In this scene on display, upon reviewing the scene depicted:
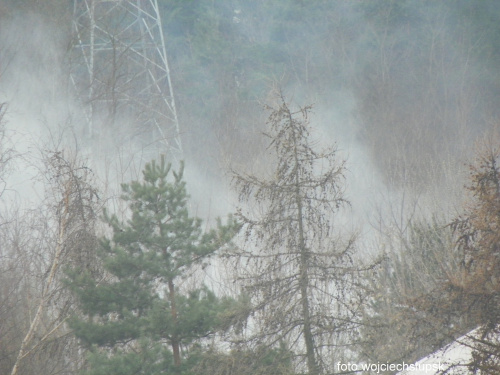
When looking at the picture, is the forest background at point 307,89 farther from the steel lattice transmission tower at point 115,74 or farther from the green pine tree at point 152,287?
the green pine tree at point 152,287

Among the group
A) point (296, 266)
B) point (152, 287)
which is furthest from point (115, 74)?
point (296, 266)

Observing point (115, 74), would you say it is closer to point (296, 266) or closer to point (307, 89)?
point (307, 89)

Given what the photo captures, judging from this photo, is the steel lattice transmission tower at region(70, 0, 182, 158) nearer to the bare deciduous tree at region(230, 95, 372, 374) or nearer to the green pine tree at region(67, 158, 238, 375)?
the green pine tree at region(67, 158, 238, 375)

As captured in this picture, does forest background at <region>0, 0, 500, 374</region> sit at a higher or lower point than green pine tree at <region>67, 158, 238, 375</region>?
higher

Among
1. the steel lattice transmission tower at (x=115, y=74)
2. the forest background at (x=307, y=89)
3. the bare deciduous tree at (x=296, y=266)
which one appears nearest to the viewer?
the bare deciduous tree at (x=296, y=266)

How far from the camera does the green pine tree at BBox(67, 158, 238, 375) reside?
379 inches

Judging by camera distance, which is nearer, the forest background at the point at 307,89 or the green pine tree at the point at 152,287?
the green pine tree at the point at 152,287

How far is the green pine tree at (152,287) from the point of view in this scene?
31.6ft

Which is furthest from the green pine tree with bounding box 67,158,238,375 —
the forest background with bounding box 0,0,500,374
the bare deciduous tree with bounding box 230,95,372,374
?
the forest background with bounding box 0,0,500,374

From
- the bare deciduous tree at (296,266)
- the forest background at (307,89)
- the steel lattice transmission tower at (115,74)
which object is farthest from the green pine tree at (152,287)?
the steel lattice transmission tower at (115,74)

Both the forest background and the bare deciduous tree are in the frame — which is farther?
the forest background

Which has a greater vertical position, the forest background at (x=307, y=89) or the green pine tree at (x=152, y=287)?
the forest background at (x=307, y=89)

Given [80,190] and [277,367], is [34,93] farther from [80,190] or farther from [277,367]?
[277,367]

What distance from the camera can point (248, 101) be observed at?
25500mm
